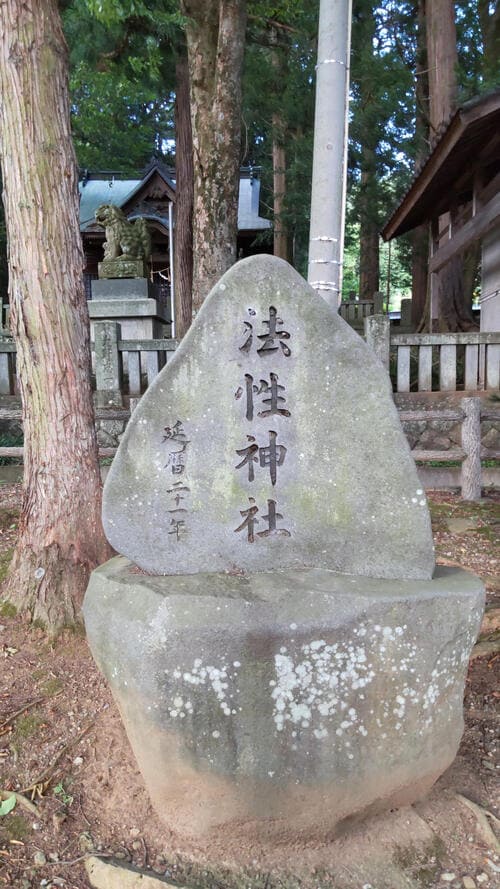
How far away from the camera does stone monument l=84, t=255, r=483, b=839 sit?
6.31 feet

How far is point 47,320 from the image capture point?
3.21 metres

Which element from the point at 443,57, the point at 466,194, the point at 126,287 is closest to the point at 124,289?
the point at 126,287

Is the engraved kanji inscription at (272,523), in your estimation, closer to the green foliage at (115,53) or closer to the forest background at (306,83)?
the green foliage at (115,53)

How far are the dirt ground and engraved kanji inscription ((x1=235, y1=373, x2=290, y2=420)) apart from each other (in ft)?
4.95

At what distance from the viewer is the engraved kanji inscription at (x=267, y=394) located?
7.33 ft

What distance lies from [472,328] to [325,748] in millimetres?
8804

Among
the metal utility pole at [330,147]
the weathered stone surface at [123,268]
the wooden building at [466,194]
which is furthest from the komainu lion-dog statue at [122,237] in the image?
the metal utility pole at [330,147]

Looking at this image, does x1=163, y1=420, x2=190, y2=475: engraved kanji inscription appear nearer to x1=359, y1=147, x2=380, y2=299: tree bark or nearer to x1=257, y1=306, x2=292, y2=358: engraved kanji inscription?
x1=257, y1=306, x2=292, y2=358: engraved kanji inscription

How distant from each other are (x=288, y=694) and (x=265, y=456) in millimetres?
842

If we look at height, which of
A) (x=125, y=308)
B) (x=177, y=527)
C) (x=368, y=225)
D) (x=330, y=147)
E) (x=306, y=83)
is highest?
(x=306, y=83)

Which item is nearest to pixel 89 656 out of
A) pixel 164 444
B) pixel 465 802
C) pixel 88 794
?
pixel 88 794

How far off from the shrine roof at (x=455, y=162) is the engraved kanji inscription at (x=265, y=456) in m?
5.48

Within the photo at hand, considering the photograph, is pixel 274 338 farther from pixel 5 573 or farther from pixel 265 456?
pixel 5 573

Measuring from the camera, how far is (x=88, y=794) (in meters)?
2.34
